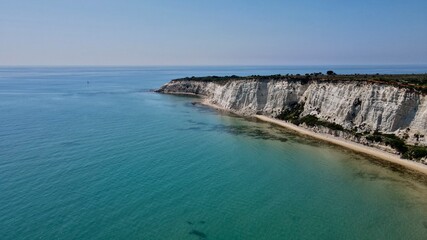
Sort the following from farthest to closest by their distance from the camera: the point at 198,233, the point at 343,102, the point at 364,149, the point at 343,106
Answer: the point at 343,102 < the point at 343,106 < the point at 364,149 < the point at 198,233

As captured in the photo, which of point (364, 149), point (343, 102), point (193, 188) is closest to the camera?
point (193, 188)

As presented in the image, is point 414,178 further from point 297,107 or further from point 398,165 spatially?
point 297,107

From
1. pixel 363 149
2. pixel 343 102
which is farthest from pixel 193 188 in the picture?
pixel 343 102

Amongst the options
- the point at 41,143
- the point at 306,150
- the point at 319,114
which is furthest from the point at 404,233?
the point at 41,143

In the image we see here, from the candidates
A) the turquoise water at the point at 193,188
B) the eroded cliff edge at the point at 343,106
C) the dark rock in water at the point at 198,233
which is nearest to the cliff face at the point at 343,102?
the eroded cliff edge at the point at 343,106

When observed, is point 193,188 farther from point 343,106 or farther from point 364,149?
point 343,106

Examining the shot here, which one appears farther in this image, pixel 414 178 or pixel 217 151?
pixel 217 151

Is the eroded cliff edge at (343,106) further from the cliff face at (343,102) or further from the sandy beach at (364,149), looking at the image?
the sandy beach at (364,149)
